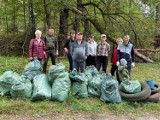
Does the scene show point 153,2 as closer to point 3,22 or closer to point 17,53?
point 17,53

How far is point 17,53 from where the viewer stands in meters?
14.5

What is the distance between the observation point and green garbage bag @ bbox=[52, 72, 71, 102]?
252 inches

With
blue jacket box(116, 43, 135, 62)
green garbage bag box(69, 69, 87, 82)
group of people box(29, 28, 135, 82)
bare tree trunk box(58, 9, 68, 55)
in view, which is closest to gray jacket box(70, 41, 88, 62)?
group of people box(29, 28, 135, 82)

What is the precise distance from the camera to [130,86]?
6.99 meters

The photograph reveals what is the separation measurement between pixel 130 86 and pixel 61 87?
1.64m

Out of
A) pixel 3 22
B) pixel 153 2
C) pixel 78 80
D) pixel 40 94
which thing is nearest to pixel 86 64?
pixel 78 80

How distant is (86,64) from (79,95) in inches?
93.8

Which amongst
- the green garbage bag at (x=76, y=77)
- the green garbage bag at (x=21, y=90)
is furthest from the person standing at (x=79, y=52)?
the green garbage bag at (x=21, y=90)

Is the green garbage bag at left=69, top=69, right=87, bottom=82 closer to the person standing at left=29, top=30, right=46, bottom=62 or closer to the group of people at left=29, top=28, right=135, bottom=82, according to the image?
the group of people at left=29, top=28, right=135, bottom=82

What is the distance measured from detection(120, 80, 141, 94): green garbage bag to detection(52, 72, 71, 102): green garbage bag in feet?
4.23

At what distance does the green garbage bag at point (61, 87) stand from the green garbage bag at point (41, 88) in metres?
0.13

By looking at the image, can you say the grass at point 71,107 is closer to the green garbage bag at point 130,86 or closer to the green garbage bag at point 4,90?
the green garbage bag at point 4,90

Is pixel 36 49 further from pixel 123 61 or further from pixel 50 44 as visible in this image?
pixel 123 61

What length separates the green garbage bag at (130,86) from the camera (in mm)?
6934
